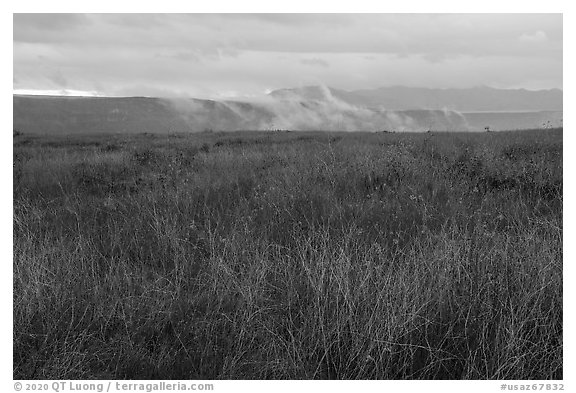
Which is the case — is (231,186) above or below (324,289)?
above

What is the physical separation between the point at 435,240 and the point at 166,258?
228 centimetres

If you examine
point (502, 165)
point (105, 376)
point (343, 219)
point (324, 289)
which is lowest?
point (105, 376)

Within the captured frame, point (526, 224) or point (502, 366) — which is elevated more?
point (526, 224)

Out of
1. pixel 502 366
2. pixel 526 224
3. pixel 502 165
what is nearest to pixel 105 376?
pixel 502 366

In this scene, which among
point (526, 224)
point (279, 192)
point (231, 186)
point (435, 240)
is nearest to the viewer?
point (435, 240)

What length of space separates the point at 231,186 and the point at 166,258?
85.9 inches

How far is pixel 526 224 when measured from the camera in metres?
4.20

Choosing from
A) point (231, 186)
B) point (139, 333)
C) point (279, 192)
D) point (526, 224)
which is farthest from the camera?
point (231, 186)

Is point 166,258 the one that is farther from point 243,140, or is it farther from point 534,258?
point 243,140

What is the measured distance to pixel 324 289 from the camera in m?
2.88

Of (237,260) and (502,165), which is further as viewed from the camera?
(502,165)

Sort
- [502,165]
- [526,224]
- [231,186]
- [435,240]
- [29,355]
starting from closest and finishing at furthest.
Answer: [29,355], [435,240], [526,224], [231,186], [502,165]

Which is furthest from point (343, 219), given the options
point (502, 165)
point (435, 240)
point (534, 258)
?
point (502, 165)

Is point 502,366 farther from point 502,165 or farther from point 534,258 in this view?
point 502,165
